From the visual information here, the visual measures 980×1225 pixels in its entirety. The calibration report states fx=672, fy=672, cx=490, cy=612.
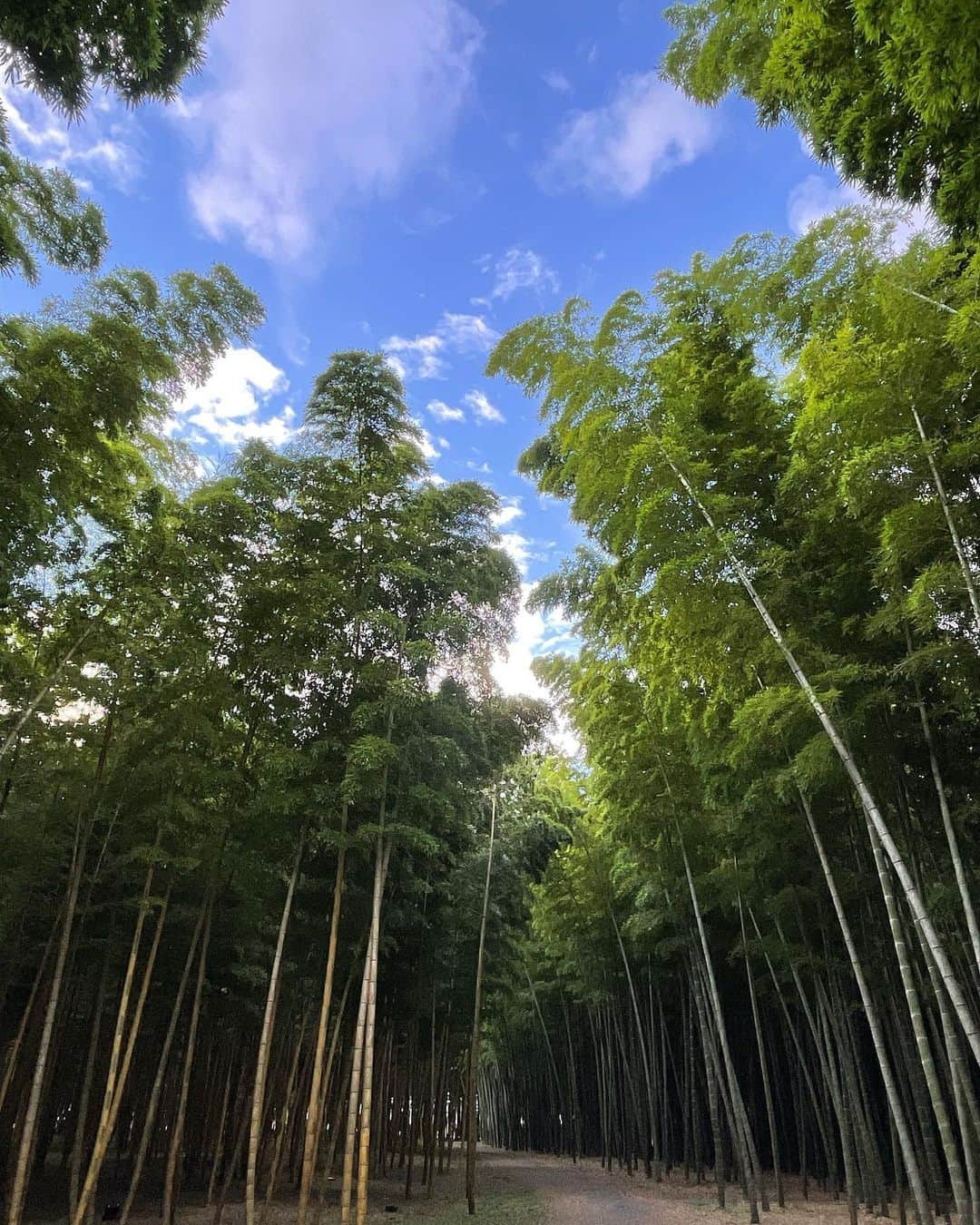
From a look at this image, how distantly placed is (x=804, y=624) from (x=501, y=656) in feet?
8.83

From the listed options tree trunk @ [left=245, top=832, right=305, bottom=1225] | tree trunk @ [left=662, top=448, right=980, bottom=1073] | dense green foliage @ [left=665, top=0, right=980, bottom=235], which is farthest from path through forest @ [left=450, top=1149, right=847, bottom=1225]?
dense green foliage @ [left=665, top=0, right=980, bottom=235]

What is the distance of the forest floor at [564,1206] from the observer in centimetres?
563

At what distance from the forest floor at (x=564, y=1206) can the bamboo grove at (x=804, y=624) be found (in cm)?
39

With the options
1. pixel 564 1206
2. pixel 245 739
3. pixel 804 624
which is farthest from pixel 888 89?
pixel 564 1206

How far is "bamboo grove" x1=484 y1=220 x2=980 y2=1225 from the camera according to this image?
3053 millimetres

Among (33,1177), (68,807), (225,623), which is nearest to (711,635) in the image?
(225,623)

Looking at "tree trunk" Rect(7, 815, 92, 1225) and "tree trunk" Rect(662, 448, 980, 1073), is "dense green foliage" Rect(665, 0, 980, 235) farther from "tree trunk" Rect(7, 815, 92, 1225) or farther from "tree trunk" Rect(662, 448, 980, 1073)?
"tree trunk" Rect(7, 815, 92, 1225)

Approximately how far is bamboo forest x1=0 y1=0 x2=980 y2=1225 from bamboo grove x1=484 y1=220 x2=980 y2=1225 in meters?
0.03

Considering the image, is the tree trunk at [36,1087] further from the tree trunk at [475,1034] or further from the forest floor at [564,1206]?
the tree trunk at [475,1034]

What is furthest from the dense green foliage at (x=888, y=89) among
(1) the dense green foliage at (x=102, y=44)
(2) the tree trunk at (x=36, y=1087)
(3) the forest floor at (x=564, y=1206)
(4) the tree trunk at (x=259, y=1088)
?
(3) the forest floor at (x=564, y=1206)

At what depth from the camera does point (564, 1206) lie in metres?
6.70

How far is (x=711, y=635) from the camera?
4066 millimetres

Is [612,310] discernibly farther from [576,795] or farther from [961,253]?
[576,795]

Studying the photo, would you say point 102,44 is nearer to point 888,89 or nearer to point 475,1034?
point 888,89
